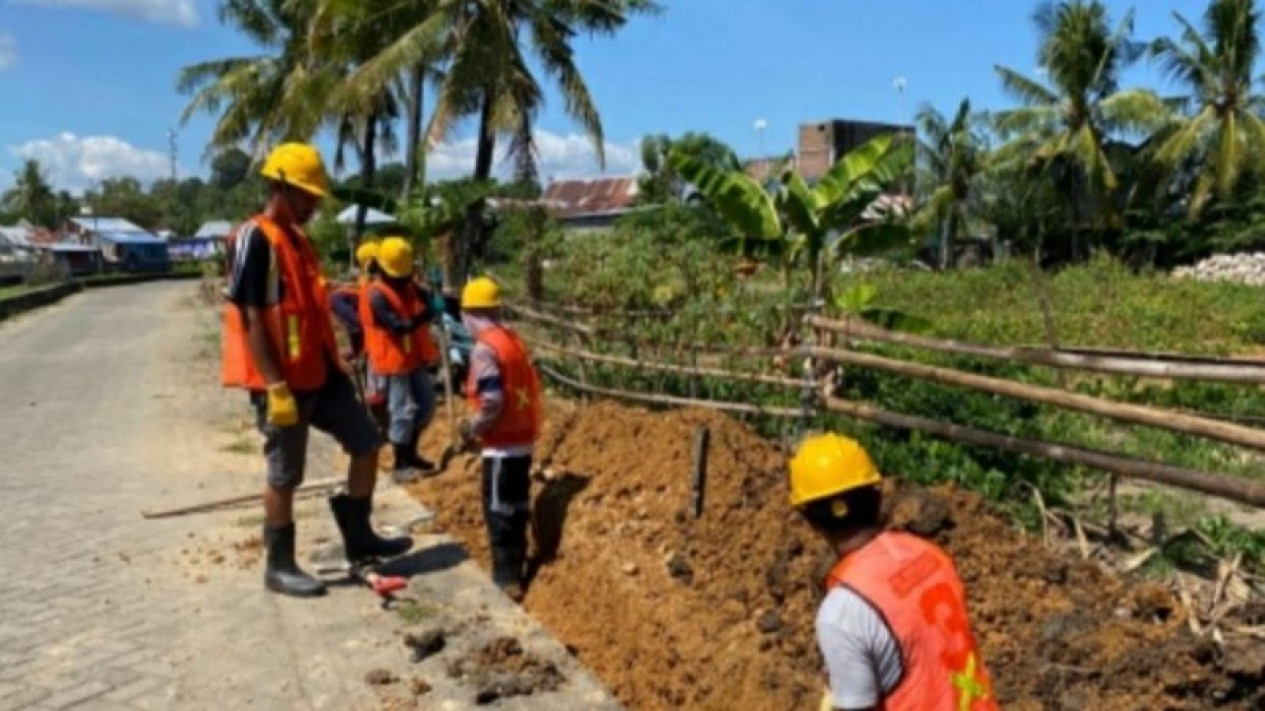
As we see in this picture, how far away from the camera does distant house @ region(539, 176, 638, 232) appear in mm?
54875

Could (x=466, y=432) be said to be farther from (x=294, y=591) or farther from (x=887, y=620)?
(x=887, y=620)

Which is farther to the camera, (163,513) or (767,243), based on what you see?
(767,243)

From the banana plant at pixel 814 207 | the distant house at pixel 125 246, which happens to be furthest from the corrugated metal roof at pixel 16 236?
the banana plant at pixel 814 207

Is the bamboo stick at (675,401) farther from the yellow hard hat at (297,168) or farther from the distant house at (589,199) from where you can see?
the distant house at (589,199)

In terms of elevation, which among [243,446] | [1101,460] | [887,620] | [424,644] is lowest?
[243,446]

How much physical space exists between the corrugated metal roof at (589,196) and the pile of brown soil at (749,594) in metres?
48.1

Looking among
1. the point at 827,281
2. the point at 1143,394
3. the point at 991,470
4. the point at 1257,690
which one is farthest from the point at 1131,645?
the point at 1143,394

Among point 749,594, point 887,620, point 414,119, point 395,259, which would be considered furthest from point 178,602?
point 414,119

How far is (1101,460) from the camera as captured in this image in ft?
16.0

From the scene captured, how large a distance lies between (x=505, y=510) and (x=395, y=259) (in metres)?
2.59

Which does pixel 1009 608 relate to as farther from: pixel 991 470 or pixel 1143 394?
pixel 1143 394

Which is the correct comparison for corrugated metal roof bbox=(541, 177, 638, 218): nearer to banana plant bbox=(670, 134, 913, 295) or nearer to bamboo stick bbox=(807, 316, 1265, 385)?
banana plant bbox=(670, 134, 913, 295)

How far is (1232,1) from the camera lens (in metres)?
33.2

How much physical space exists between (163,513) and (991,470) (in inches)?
187
